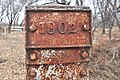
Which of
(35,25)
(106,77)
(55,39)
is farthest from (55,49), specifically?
(106,77)

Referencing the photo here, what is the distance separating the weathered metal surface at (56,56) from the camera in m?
1.41

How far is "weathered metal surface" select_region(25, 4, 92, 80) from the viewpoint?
143 centimetres

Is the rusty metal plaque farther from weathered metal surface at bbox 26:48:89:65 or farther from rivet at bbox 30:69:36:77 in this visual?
rivet at bbox 30:69:36:77

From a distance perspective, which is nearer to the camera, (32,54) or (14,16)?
Answer: (32,54)

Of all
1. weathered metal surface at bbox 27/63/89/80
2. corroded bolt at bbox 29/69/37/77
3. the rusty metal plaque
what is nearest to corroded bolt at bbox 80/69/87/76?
weathered metal surface at bbox 27/63/89/80

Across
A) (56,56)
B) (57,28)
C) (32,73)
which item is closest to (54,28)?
(57,28)

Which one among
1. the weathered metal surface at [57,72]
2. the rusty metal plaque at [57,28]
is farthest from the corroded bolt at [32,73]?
the rusty metal plaque at [57,28]

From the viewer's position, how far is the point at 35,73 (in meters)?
1.44

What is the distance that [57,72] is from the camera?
1.47 m

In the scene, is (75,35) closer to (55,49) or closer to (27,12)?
(55,49)

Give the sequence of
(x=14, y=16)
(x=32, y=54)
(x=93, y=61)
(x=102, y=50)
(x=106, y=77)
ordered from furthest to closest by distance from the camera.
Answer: (x=14, y=16) → (x=102, y=50) → (x=93, y=61) → (x=106, y=77) → (x=32, y=54)

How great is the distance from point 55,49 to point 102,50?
733 cm

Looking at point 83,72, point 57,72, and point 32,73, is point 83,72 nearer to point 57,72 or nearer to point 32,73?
point 57,72

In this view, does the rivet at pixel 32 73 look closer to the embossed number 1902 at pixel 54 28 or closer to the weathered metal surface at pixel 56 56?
the weathered metal surface at pixel 56 56
